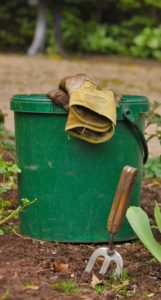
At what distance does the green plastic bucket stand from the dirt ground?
3.46 metres

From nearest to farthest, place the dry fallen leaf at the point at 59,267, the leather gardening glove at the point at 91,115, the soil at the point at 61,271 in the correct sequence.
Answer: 1. the soil at the point at 61,271
2. the dry fallen leaf at the point at 59,267
3. the leather gardening glove at the point at 91,115

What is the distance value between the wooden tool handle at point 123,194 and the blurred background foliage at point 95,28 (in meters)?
10.1

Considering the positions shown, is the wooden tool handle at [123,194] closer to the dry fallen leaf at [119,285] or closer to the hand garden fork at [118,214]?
the hand garden fork at [118,214]

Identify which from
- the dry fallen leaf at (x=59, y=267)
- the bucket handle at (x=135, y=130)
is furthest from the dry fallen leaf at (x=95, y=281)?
the bucket handle at (x=135, y=130)

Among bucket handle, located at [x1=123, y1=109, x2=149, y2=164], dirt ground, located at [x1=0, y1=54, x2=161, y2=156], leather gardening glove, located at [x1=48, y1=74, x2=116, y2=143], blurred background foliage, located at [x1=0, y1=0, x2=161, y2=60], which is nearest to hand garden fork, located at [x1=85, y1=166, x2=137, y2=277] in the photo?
leather gardening glove, located at [x1=48, y1=74, x2=116, y2=143]

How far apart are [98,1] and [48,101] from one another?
1125 cm

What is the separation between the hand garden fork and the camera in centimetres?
292

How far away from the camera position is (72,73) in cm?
1010

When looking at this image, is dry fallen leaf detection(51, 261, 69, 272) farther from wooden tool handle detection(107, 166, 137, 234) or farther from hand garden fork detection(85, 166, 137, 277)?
wooden tool handle detection(107, 166, 137, 234)

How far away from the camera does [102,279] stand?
298 cm

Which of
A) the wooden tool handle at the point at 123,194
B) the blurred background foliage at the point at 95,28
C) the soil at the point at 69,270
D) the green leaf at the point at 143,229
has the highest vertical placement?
the wooden tool handle at the point at 123,194

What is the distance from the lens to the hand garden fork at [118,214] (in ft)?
9.59

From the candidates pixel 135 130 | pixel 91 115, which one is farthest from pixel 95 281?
pixel 135 130

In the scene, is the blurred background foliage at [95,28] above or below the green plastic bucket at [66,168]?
below
